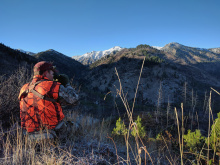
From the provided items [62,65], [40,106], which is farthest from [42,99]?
[62,65]

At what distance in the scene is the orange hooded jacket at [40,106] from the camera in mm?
1863

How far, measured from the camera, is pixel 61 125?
219 cm

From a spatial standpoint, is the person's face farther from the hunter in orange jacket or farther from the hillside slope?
the hillside slope

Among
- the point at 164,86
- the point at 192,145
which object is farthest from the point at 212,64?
the point at 192,145

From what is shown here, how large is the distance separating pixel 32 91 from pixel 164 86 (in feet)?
193

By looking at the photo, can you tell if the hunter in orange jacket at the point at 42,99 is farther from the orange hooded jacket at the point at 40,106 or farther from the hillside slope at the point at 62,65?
the hillside slope at the point at 62,65

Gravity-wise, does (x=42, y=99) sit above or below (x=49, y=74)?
below

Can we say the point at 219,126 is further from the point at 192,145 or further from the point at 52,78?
the point at 52,78

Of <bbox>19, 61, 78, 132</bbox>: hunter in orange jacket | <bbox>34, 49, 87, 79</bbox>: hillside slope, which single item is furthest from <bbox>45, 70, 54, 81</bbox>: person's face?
<bbox>34, 49, 87, 79</bbox>: hillside slope

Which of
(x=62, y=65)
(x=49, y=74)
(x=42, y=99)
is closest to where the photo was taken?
(x=42, y=99)

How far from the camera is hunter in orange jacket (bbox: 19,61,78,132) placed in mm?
1862

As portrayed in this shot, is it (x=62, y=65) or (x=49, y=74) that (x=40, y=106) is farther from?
(x=62, y=65)

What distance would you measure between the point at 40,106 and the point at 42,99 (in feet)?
0.43

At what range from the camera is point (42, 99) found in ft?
6.25
